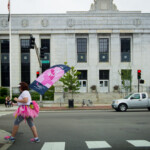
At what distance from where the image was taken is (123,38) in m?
49.3

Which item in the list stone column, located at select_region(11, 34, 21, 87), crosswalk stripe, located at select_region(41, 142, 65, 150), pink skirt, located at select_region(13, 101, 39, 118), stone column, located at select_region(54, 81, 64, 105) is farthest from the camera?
stone column, located at select_region(11, 34, 21, 87)

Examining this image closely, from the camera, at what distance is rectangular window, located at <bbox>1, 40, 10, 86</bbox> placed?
159ft

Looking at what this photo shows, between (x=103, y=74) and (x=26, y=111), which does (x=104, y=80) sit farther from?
(x=26, y=111)

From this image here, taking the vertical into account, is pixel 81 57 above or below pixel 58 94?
above

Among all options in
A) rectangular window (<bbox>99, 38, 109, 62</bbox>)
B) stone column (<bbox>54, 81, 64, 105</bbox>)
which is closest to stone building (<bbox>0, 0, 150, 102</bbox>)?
rectangular window (<bbox>99, 38, 109, 62</bbox>)

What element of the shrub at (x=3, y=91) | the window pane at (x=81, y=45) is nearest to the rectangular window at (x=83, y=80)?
the window pane at (x=81, y=45)

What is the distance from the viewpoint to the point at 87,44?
49.3 meters

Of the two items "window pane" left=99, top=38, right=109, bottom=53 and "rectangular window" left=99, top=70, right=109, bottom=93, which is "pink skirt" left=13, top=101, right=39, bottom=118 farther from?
"window pane" left=99, top=38, right=109, bottom=53

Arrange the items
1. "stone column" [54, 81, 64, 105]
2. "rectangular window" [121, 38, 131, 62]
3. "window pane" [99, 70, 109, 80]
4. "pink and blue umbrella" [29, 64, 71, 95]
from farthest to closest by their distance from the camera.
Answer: "rectangular window" [121, 38, 131, 62] → "window pane" [99, 70, 109, 80] → "stone column" [54, 81, 64, 105] → "pink and blue umbrella" [29, 64, 71, 95]

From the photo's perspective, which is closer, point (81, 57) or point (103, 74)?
point (81, 57)

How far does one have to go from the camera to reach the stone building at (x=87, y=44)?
4803 centimetres

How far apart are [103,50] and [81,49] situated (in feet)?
13.9

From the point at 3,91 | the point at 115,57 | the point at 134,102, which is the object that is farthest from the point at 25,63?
the point at 134,102

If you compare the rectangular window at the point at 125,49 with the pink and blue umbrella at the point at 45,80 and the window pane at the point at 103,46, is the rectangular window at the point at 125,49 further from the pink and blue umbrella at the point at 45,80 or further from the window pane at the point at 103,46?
the pink and blue umbrella at the point at 45,80
